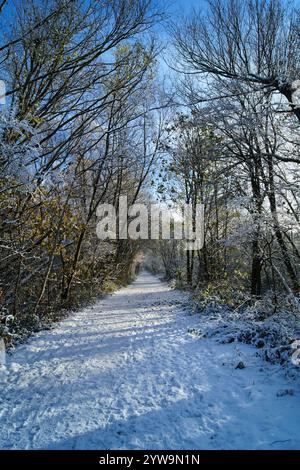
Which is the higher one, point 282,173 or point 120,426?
point 282,173

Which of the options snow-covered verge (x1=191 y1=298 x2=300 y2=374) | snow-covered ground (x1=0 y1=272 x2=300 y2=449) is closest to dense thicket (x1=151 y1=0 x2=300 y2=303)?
snow-covered verge (x1=191 y1=298 x2=300 y2=374)

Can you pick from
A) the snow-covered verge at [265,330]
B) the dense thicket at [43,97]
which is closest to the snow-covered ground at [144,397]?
the snow-covered verge at [265,330]

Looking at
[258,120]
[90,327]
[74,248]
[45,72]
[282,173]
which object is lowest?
[90,327]

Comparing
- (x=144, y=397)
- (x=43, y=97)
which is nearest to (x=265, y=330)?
(x=144, y=397)

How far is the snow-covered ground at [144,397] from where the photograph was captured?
261cm

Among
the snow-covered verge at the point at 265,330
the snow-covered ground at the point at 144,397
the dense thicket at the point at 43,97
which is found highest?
the dense thicket at the point at 43,97

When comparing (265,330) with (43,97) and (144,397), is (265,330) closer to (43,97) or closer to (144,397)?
(144,397)

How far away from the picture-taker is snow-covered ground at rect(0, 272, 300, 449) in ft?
8.56

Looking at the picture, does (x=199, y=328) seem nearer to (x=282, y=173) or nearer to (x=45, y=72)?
(x=282, y=173)

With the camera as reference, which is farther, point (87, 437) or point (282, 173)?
point (282, 173)

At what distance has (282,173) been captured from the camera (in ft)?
23.2

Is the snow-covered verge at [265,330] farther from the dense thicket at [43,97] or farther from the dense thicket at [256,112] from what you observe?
the dense thicket at [43,97]
